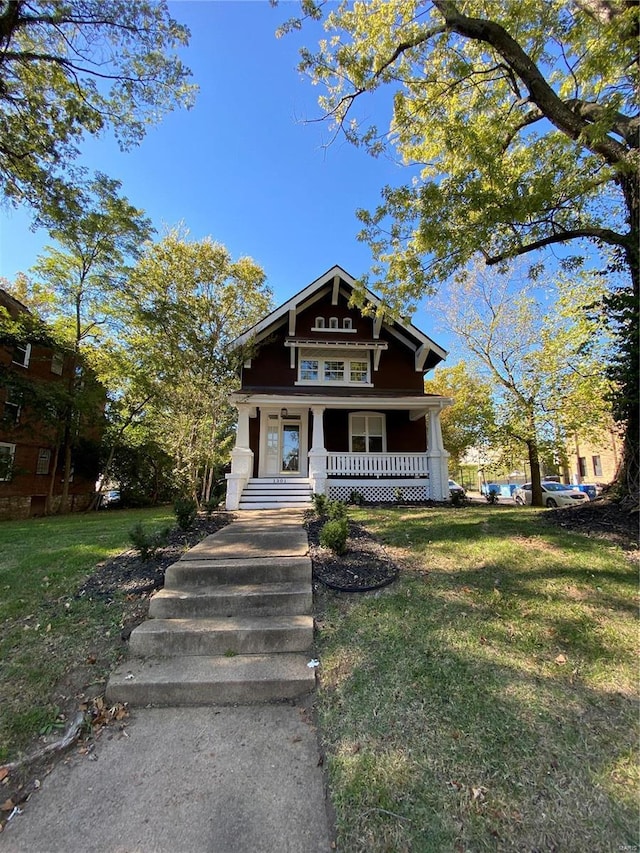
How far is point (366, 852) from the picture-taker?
5.63 feet

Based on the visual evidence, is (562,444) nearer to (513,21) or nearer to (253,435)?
(253,435)

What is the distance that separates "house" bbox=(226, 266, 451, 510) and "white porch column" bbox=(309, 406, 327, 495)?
44 millimetres

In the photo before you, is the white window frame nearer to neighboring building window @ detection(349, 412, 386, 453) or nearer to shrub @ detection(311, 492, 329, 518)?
neighboring building window @ detection(349, 412, 386, 453)

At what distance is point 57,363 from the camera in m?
18.7

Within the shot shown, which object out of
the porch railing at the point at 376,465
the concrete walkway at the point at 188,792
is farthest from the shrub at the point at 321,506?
the concrete walkway at the point at 188,792

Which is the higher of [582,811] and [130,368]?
[130,368]

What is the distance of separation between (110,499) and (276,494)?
1730cm

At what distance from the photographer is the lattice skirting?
38.5 ft

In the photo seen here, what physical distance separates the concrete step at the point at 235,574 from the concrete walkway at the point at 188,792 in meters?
1.47

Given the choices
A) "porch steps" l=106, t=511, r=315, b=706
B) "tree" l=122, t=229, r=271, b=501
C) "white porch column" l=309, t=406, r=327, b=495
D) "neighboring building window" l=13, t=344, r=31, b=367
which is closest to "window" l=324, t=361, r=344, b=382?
"white porch column" l=309, t=406, r=327, b=495

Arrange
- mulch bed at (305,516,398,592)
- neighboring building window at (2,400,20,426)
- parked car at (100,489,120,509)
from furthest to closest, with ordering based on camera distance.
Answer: parked car at (100,489,120,509), neighboring building window at (2,400,20,426), mulch bed at (305,516,398,592)

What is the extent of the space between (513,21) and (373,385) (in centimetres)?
966

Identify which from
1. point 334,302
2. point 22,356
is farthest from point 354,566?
point 22,356

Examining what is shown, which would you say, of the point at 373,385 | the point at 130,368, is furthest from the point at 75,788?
the point at 130,368
